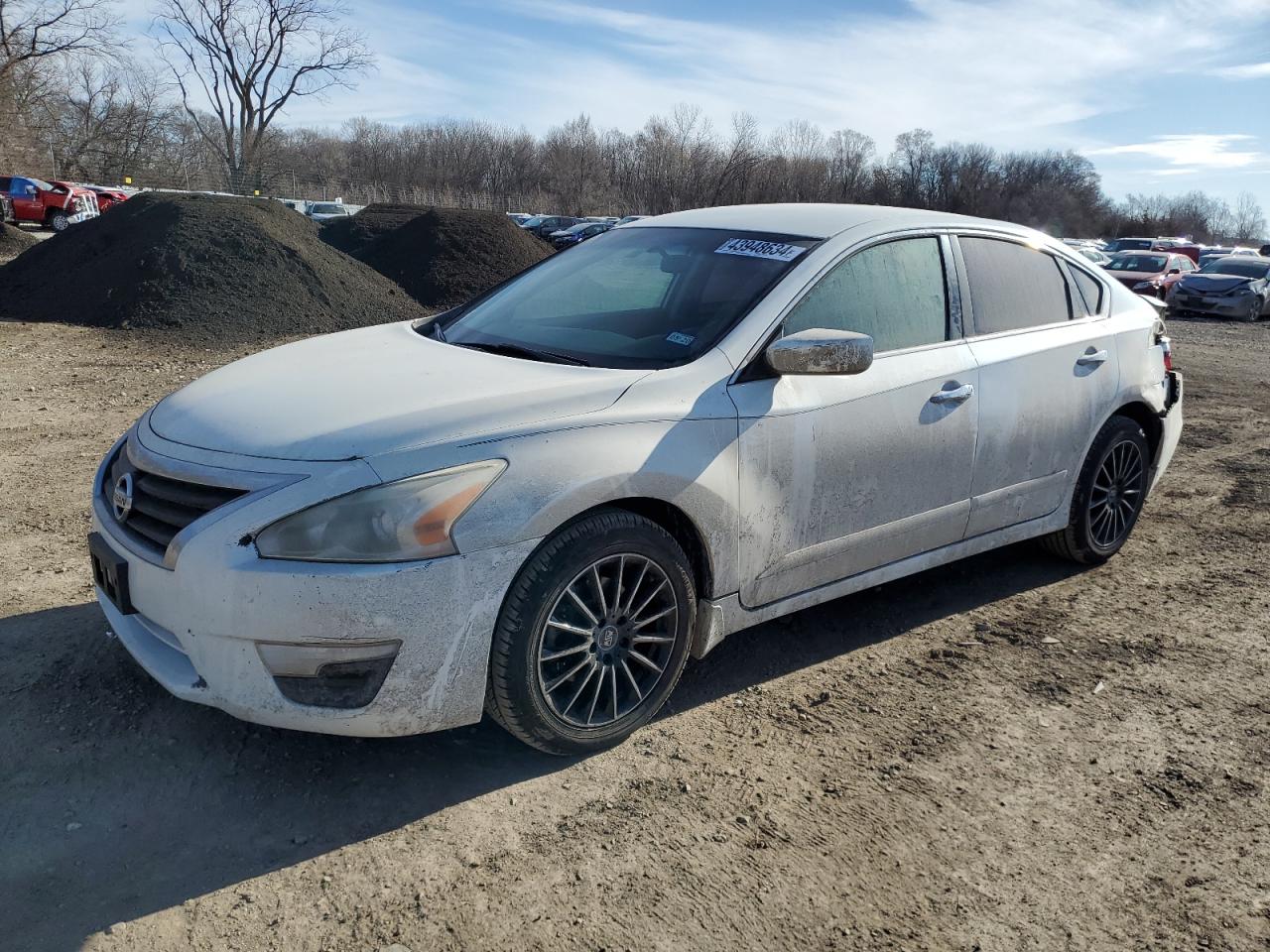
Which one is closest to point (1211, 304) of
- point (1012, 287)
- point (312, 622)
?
point (1012, 287)

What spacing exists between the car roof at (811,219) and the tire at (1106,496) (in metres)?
1.10

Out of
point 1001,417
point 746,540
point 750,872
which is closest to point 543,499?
point 746,540

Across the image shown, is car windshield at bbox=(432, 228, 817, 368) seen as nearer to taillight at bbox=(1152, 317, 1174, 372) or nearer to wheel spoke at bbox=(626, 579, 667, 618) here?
wheel spoke at bbox=(626, 579, 667, 618)

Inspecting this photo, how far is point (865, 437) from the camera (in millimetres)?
3605

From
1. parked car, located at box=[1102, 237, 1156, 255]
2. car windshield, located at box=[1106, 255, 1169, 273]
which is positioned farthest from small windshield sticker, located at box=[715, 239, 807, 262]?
parked car, located at box=[1102, 237, 1156, 255]

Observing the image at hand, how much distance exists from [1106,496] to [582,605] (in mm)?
3145

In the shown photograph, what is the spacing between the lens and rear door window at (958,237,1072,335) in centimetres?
422

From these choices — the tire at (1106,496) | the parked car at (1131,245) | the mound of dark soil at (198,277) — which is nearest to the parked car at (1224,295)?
the mound of dark soil at (198,277)

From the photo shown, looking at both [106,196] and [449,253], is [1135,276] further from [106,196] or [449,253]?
[106,196]

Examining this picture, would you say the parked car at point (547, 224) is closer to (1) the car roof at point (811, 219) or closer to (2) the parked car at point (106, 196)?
(2) the parked car at point (106, 196)

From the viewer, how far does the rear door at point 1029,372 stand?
13.5 feet

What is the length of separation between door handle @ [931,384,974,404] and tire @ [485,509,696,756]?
1306 mm

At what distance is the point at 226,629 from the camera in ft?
8.68

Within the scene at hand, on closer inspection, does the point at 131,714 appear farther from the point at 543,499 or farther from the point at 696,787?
the point at 696,787
